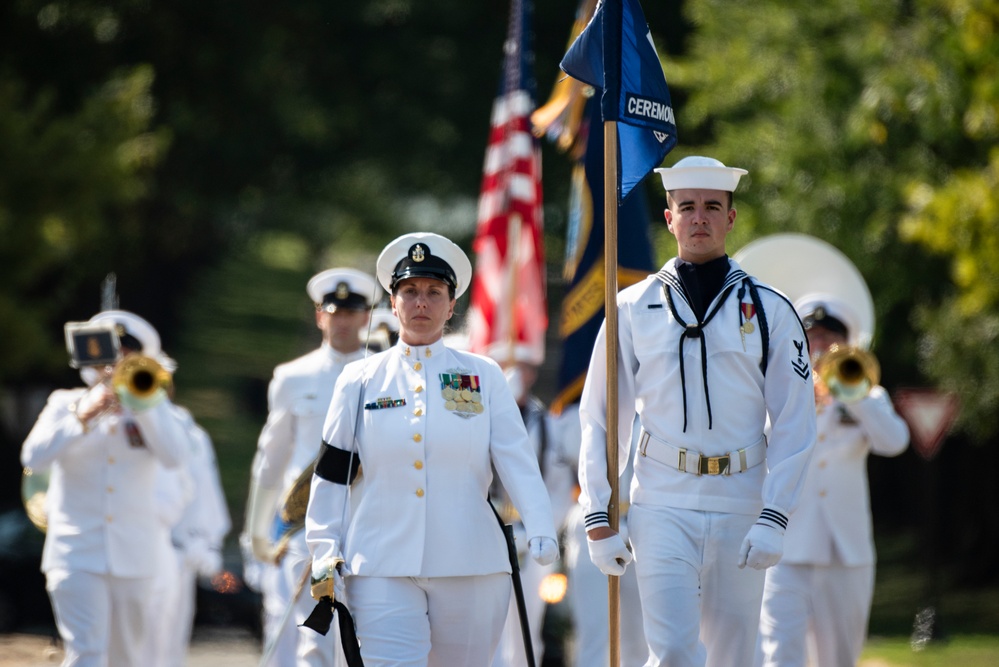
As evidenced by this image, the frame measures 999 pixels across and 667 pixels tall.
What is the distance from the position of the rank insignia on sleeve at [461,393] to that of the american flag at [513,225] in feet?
21.0

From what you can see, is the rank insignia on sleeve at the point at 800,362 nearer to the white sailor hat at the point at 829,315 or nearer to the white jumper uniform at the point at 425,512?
the white jumper uniform at the point at 425,512

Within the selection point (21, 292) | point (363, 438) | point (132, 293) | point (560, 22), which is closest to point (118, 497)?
point (363, 438)

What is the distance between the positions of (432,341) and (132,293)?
25.0m

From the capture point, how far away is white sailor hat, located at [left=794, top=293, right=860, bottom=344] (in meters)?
9.70

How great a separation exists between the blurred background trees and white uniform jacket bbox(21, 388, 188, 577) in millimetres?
8382

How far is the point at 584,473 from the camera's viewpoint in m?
7.03

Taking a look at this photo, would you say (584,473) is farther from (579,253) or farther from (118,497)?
(579,253)

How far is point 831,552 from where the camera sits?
9.28 meters

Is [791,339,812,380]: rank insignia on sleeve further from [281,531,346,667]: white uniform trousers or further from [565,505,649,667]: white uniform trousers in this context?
[565,505,649,667]: white uniform trousers

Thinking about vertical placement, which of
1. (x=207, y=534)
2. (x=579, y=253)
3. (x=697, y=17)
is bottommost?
(x=207, y=534)

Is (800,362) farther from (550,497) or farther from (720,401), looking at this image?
(550,497)

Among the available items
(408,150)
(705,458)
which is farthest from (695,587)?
(408,150)

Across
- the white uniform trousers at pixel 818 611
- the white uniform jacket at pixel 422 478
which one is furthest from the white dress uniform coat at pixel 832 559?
the white uniform jacket at pixel 422 478

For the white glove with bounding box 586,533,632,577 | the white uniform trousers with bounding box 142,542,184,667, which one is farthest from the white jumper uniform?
the white uniform trousers with bounding box 142,542,184,667
